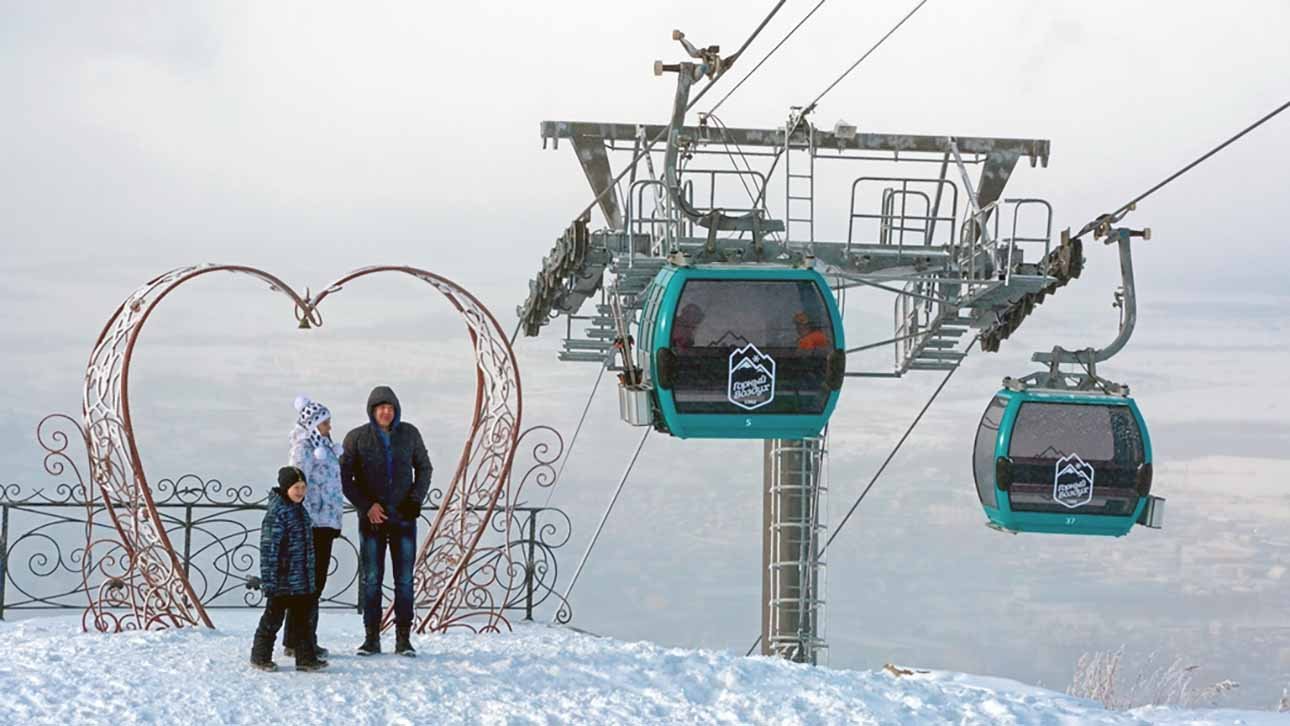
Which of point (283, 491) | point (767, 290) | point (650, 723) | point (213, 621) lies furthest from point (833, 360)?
point (213, 621)

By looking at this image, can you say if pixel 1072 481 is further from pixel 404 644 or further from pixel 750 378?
pixel 404 644

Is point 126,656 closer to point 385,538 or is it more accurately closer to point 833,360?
point 385,538

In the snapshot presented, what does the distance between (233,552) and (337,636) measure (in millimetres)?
2648

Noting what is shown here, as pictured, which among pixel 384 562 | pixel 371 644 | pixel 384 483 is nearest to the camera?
pixel 384 483

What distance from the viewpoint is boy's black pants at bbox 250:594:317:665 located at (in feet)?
42.9

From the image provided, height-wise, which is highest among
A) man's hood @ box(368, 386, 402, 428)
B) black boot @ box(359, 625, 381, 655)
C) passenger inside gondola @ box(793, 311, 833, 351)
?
passenger inside gondola @ box(793, 311, 833, 351)

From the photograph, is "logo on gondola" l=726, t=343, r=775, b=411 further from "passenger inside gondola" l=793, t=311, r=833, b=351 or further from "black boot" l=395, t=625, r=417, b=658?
"black boot" l=395, t=625, r=417, b=658

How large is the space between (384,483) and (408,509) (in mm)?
299

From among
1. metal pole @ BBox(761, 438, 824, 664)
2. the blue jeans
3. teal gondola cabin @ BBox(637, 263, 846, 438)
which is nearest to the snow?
the blue jeans

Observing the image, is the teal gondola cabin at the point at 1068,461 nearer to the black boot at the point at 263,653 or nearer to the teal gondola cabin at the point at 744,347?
the teal gondola cabin at the point at 744,347

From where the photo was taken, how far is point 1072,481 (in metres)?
14.9

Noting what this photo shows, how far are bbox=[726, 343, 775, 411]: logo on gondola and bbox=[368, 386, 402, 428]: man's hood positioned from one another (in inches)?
101

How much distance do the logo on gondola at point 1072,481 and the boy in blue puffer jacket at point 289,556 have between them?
621cm

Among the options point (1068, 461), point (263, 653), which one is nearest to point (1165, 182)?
point (1068, 461)
